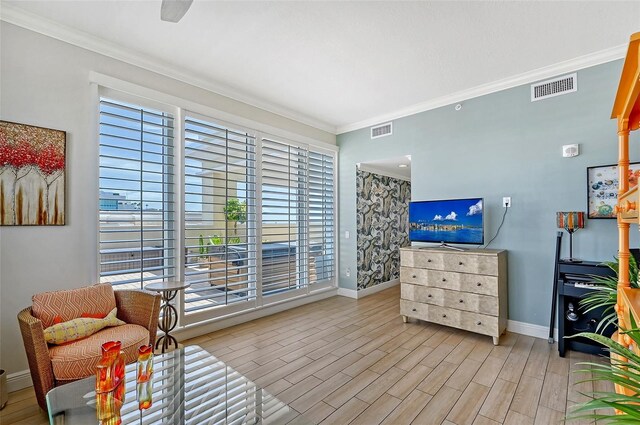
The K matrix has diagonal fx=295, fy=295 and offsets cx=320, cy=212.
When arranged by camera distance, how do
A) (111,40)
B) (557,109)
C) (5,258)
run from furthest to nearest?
1. (557,109)
2. (111,40)
3. (5,258)

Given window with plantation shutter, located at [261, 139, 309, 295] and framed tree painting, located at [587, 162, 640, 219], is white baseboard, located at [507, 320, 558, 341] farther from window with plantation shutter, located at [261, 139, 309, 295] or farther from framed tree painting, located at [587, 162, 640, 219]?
window with plantation shutter, located at [261, 139, 309, 295]

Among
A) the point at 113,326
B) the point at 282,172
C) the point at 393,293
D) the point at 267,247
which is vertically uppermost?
the point at 282,172

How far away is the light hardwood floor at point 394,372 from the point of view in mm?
2047

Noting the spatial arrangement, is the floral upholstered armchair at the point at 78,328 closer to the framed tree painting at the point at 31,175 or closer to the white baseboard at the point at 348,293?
the framed tree painting at the point at 31,175

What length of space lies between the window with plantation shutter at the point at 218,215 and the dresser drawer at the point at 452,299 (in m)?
2.06

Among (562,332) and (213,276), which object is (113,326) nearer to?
(213,276)

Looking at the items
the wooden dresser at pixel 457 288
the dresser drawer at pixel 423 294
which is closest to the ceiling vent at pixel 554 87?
the wooden dresser at pixel 457 288

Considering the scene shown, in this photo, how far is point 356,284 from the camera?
4961 mm

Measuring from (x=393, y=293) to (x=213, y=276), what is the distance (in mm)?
3203

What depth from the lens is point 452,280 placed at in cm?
342

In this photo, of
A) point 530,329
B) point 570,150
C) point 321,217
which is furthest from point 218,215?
point 570,150

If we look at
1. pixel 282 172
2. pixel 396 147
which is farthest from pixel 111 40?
pixel 396 147

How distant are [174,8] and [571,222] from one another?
375 centimetres

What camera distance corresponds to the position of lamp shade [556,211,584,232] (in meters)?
2.86
